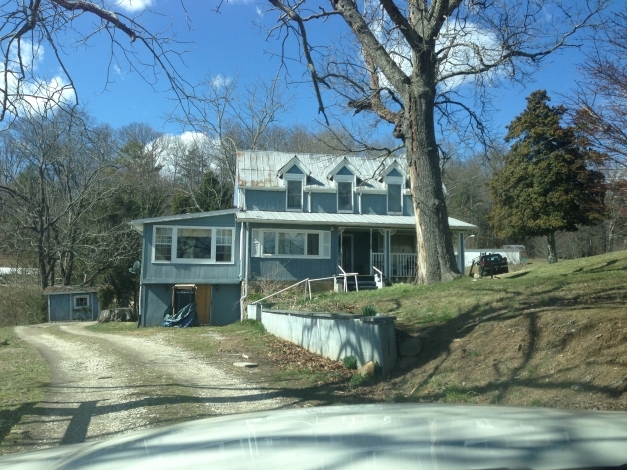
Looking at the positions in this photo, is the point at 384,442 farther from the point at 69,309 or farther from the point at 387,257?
the point at 69,309

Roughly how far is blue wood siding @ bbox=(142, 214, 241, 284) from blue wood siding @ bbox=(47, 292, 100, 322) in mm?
11677

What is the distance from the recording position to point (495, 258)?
3553 centimetres

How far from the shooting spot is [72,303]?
36.1 metres

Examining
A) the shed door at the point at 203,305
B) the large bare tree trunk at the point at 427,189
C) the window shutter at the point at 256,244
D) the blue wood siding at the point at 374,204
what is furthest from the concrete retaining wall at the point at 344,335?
the blue wood siding at the point at 374,204

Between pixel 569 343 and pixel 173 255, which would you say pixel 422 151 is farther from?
pixel 173 255

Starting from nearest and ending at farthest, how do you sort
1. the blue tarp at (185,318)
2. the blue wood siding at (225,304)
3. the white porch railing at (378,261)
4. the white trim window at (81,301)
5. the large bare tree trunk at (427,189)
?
the large bare tree trunk at (427,189), the blue tarp at (185,318), the blue wood siding at (225,304), the white porch railing at (378,261), the white trim window at (81,301)

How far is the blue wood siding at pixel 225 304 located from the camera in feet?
90.1

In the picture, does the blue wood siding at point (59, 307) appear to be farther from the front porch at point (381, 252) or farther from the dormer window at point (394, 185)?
the dormer window at point (394, 185)

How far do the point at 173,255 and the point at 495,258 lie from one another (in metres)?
18.7

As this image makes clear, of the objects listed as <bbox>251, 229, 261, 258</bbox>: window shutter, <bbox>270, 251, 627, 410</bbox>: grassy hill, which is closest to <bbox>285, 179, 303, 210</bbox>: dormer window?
<bbox>251, 229, 261, 258</bbox>: window shutter

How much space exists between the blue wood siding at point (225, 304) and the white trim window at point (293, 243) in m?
2.34

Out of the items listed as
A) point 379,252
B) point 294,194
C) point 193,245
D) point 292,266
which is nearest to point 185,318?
point 193,245

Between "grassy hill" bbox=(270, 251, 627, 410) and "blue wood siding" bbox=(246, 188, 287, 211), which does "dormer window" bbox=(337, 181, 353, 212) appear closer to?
"blue wood siding" bbox=(246, 188, 287, 211)

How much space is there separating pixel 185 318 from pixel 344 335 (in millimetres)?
16074
